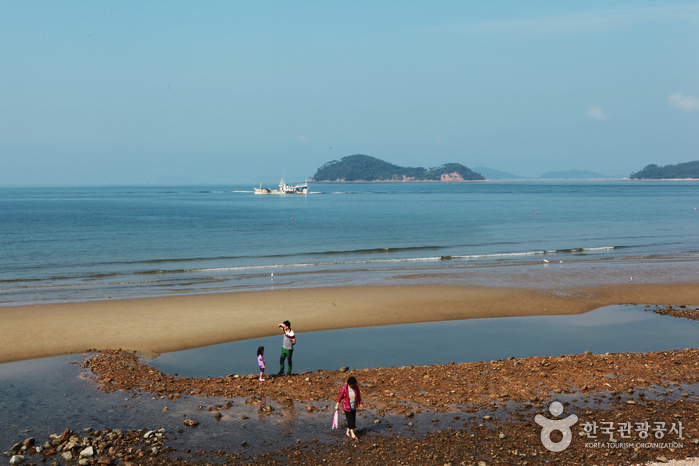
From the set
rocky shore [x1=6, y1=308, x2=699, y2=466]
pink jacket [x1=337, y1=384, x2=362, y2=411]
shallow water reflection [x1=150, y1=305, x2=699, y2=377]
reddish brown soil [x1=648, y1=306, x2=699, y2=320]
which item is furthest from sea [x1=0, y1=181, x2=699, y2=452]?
reddish brown soil [x1=648, y1=306, x2=699, y2=320]

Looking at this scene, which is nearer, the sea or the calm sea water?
the sea

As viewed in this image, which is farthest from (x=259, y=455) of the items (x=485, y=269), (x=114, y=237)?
(x=114, y=237)

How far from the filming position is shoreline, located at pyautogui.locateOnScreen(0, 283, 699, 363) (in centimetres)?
1708

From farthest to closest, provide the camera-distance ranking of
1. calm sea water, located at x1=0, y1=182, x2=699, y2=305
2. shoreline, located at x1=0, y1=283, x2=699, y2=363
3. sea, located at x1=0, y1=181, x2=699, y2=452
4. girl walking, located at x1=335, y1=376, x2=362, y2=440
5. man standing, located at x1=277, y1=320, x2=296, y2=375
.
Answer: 1. calm sea water, located at x1=0, y1=182, x2=699, y2=305
2. shoreline, located at x1=0, y1=283, x2=699, y2=363
3. man standing, located at x1=277, y1=320, x2=296, y2=375
4. sea, located at x1=0, y1=181, x2=699, y2=452
5. girl walking, located at x1=335, y1=376, x2=362, y2=440

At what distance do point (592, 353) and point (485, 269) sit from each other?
17290 mm

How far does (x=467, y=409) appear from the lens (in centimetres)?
1094

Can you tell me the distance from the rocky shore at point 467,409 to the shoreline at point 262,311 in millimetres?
→ 2584

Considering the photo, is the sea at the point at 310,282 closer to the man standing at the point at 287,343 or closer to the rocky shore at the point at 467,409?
the rocky shore at the point at 467,409

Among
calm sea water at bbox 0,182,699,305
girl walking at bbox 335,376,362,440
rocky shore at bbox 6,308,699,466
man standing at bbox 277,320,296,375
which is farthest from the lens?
calm sea water at bbox 0,182,699,305

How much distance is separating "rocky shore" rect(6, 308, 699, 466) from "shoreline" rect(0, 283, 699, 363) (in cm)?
258

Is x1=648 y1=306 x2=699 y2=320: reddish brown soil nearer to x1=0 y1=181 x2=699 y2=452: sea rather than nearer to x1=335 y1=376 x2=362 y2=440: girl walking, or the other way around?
x1=0 y1=181 x2=699 y2=452: sea

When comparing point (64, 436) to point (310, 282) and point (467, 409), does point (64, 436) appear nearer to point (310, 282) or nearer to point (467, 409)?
point (467, 409)

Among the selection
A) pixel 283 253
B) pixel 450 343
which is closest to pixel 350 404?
pixel 450 343

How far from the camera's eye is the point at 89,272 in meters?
32.5
